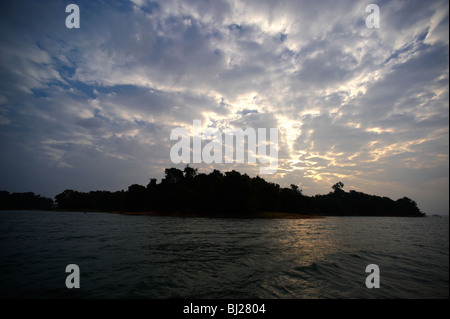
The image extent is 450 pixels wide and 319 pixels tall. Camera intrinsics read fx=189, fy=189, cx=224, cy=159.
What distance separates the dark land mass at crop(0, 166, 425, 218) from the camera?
86062 mm

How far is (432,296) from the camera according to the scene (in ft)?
24.7

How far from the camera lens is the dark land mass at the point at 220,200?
3388 inches

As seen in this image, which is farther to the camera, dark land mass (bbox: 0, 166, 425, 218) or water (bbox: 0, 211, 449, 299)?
dark land mass (bbox: 0, 166, 425, 218)

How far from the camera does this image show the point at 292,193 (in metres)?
117

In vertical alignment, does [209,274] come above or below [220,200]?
above

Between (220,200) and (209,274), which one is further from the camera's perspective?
(220,200)

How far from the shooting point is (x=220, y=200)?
3408 inches

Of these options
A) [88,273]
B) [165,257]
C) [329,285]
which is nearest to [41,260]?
[88,273]

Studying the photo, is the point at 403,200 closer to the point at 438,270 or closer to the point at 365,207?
the point at 365,207
